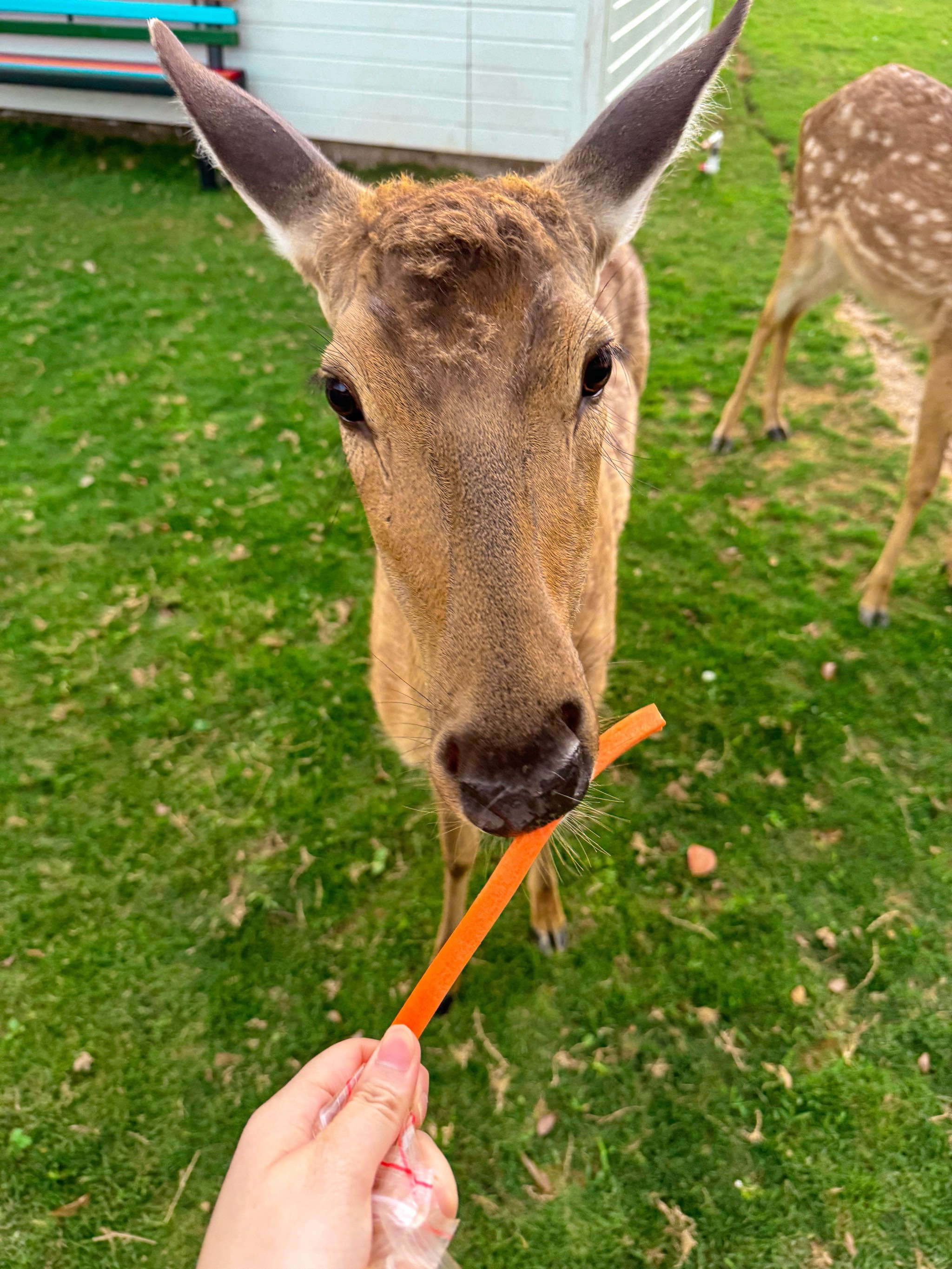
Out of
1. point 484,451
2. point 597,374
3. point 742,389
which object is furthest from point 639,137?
point 742,389

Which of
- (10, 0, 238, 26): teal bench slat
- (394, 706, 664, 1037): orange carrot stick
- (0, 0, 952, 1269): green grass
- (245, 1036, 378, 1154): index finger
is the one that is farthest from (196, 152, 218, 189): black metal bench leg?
(245, 1036, 378, 1154): index finger

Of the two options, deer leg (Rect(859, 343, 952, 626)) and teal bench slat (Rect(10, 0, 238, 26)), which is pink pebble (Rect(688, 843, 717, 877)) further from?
teal bench slat (Rect(10, 0, 238, 26))

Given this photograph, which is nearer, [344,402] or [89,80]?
[344,402]

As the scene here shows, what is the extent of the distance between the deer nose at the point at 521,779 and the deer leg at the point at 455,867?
4.24 feet

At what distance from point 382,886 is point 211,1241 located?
7.02 ft

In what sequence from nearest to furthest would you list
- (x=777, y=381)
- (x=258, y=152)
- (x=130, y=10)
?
(x=258, y=152) → (x=777, y=381) → (x=130, y=10)

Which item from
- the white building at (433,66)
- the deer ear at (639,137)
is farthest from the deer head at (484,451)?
the white building at (433,66)

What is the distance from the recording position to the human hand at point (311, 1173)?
1.32 m

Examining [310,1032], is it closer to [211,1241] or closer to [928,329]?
[211,1241]

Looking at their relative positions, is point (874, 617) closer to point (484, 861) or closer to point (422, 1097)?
point (484, 861)

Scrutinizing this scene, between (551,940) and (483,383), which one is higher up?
(483,383)

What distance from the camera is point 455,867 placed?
3.02m

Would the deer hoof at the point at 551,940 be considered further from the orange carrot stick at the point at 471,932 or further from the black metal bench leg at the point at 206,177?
the black metal bench leg at the point at 206,177

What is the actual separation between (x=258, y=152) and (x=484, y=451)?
1.48 meters
